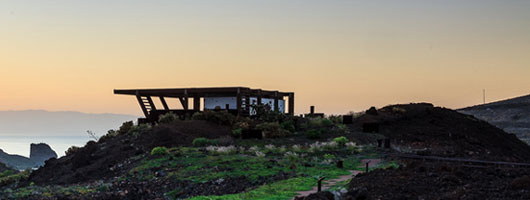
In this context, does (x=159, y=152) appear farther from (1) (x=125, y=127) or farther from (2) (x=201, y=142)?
(1) (x=125, y=127)

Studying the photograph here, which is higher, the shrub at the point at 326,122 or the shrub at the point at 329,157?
the shrub at the point at 326,122

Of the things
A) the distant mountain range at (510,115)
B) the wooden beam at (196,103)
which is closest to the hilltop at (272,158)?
the wooden beam at (196,103)

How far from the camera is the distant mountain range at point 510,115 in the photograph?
51.2 m

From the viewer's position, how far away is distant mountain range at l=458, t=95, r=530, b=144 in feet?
168

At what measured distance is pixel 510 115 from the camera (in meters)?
60.5

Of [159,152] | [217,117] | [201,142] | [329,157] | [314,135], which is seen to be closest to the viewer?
[329,157]

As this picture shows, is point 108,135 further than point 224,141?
Yes

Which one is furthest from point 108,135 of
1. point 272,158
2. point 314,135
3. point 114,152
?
point 272,158

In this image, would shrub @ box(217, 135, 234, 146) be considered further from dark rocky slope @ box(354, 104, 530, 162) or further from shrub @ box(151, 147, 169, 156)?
dark rocky slope @ box(354, 104, 530, 162)

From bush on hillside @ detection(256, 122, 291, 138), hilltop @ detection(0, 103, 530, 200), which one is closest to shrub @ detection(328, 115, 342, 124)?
hilltop @ detection(0, 103, 530, 200)

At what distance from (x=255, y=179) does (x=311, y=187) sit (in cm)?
281

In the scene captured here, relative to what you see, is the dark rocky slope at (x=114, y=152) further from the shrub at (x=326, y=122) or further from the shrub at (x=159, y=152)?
the shrub at (x=326, y=122)

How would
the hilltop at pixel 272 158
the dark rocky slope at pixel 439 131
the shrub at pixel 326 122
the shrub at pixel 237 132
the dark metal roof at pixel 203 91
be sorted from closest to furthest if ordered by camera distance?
the hilltop at pixel 272 158, the dark rocky slope at pixel 439 131, the shrub at pixel 237 132, the shrub at pixel 326 122, the dark metal roof at pixel 203 91

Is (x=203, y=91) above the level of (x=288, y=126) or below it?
above
